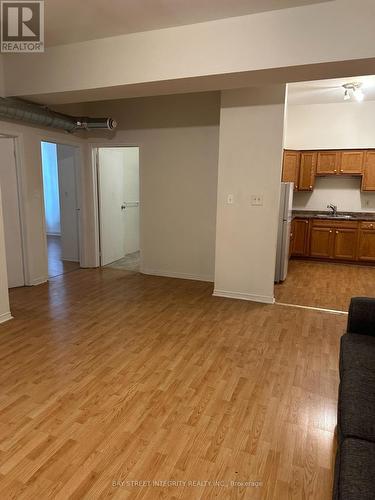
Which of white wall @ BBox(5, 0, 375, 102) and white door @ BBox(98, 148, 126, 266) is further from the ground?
white wall @ BBox(5, 0, 375, 102)

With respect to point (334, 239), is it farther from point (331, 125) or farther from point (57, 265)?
point (57, 265)

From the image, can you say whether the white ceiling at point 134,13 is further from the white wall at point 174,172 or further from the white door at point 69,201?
the white door at point 69,201

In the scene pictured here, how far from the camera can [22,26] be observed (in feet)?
10.4

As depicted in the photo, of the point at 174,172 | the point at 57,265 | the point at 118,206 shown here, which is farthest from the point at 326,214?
the point at 57,265

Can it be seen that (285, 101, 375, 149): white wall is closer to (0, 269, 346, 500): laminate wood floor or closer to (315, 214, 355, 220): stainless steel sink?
(315, 214, 355, 220): stainless steel sink

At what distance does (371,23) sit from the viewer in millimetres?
2488

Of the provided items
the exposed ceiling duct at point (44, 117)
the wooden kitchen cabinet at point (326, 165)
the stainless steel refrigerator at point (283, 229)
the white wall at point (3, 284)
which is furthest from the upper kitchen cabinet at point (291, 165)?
the white wall at point (3, 284)

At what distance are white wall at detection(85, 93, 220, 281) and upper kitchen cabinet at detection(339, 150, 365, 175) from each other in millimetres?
2911

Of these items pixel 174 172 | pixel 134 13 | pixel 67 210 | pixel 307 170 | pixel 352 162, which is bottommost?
pixel 67 210

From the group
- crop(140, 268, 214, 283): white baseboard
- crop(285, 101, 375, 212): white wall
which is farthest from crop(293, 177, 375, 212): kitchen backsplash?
crop(140, 268, 214, 283): white baseboard

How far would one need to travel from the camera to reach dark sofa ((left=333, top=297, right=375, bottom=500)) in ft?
3.68

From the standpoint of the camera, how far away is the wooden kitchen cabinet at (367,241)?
611 cm

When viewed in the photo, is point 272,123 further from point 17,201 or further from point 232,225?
point 17,201

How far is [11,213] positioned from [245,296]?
3.24 metres
